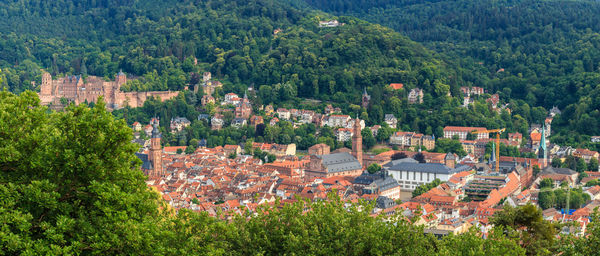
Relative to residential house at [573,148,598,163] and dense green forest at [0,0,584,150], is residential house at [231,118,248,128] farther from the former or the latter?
residential house at [573,148,598,163]

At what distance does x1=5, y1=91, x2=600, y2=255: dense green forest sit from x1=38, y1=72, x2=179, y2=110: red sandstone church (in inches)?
2575

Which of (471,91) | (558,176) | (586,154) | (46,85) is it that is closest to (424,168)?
(558,176)

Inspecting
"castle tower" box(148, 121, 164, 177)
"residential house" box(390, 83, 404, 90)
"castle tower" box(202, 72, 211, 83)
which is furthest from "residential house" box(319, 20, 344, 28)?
"castle tower" box(148, 121, 164, 177)

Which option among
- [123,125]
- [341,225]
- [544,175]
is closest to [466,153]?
[544,175]

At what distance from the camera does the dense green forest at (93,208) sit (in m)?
13.3

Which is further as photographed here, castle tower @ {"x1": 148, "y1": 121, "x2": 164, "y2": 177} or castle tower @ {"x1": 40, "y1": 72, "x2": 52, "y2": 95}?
castle tower @ {"x1": 40, "y1": 72, "x2": 52, "y2": 95}

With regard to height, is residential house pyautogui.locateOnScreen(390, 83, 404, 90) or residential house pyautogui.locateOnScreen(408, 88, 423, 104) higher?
residential house pyautogui.locateOnScreen(390, 83, 404, 90)

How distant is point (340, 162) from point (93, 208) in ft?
161

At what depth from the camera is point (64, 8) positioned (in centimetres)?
12156

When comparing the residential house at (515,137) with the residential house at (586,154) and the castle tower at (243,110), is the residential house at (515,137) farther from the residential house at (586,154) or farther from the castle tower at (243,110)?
the castle tower at (243,110)

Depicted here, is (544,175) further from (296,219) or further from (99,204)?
(99,204)

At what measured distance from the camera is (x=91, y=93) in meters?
81.6

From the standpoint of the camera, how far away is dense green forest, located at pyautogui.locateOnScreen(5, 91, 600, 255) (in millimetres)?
13344

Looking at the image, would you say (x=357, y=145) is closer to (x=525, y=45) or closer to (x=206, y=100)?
(x=206, y=100)
